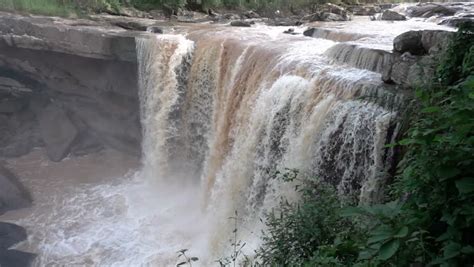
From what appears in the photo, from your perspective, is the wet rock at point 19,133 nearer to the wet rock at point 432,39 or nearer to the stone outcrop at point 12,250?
the stone outcrop at point 12,250

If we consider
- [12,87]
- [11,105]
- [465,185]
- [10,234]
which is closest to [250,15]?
[12,87]

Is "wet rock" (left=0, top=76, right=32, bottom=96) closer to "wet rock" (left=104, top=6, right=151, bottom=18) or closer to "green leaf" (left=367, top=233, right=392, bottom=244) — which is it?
"wet rock" (left=104, top=6, right=151, bottom=18)

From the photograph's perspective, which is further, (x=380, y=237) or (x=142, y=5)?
(x=142, y=5)

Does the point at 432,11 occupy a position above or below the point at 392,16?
above

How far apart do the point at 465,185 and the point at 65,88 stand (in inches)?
457

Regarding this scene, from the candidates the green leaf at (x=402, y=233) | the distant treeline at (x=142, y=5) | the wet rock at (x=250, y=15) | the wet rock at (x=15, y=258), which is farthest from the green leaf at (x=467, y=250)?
the wet rock at (x=250, y=15)

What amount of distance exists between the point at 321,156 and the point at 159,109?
5732 mm

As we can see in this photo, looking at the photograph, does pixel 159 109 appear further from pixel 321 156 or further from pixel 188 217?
pixel 321 156

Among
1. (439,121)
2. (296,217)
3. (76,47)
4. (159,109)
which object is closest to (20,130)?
(76,47)

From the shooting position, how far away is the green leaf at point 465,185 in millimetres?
2324

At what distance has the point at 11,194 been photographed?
10227 mm

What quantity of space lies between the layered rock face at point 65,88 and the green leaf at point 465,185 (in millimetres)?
9694

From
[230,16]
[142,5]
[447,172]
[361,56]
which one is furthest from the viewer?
[230,16]

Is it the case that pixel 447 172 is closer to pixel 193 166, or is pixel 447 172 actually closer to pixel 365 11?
pixel 193 166
